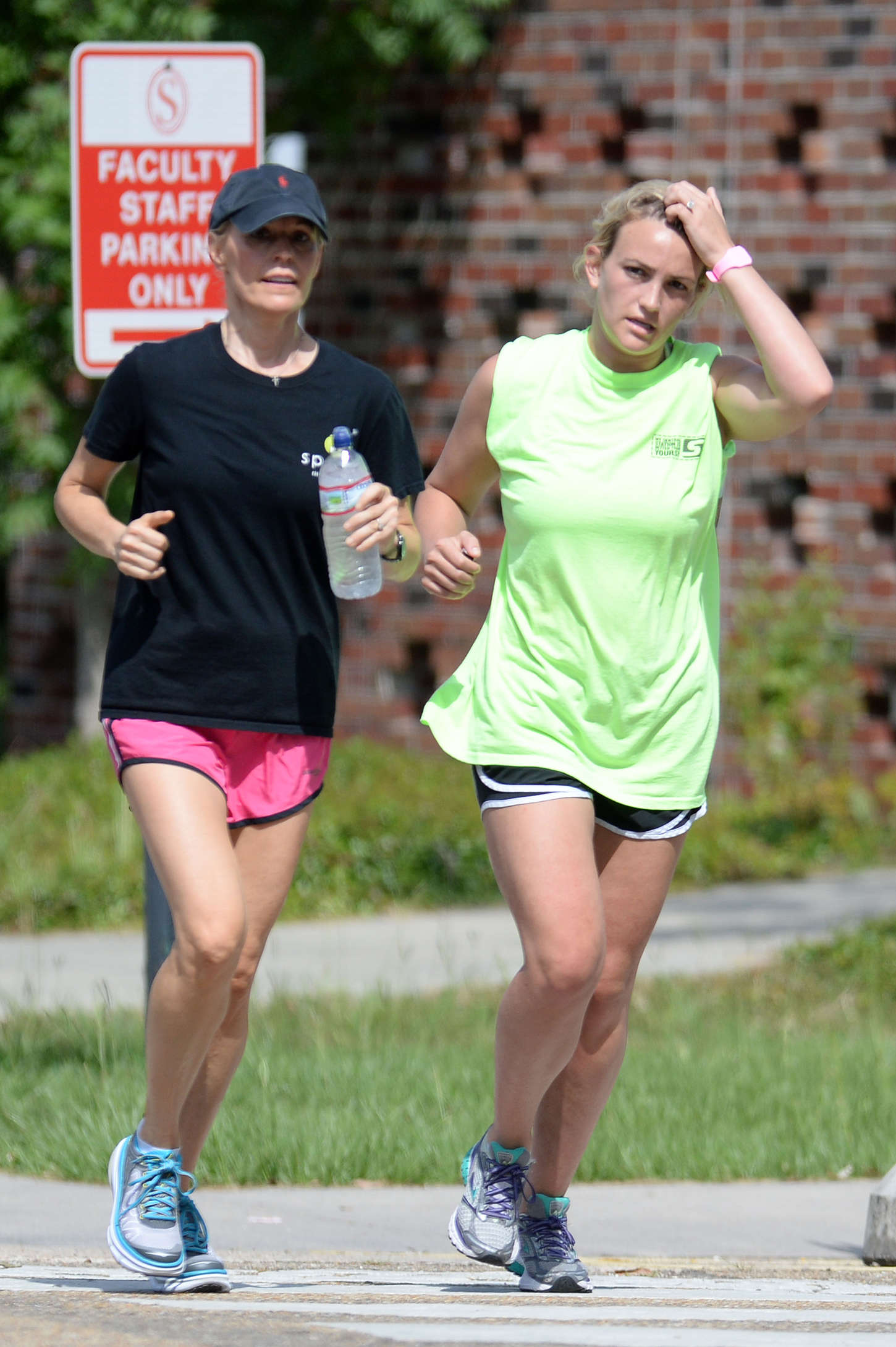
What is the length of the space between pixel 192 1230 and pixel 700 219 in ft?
6.99

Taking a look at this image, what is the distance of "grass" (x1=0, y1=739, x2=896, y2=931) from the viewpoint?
9.38 m

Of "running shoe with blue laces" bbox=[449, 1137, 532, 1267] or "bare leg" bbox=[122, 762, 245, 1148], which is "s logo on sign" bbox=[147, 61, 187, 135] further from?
"running shoe with blue laces" bbox=[449, 1137, 532, 1267]

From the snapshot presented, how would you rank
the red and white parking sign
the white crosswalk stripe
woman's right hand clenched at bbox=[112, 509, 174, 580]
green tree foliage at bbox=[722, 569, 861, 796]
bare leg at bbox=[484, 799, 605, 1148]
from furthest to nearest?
green tree foliage at bbox=[722, 569, 861, 796], the red and white parking sign, woman's right hand clenched at bbox=[112, 509, 174, 580], bare leg at bbox=[484, 799, 605, 1148], the white crosswalk stripe

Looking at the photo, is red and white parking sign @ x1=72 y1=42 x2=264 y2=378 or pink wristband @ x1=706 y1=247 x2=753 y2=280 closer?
pink wristband @ x1=706 y1=247 x2=753 y2=280

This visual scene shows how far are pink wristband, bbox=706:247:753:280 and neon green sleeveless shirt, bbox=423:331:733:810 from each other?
18cm

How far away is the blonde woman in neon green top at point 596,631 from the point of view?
13.5ft

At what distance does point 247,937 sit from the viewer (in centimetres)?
429

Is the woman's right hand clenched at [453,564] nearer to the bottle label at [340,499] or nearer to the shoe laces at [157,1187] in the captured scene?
the bottle label at [340,499]

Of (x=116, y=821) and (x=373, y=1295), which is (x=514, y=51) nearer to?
(x=116, y=821)

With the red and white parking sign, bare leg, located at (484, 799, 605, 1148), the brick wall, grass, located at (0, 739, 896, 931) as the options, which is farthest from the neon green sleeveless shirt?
the brick wall

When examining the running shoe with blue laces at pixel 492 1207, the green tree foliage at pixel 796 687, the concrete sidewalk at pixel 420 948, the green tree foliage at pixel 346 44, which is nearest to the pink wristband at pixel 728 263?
the running shoe with blue laces at pixel 492 1207

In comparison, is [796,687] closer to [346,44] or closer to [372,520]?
[346,44]

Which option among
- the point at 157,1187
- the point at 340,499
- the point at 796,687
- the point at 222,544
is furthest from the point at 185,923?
the point at 796,687

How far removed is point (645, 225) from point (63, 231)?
8.00 m
